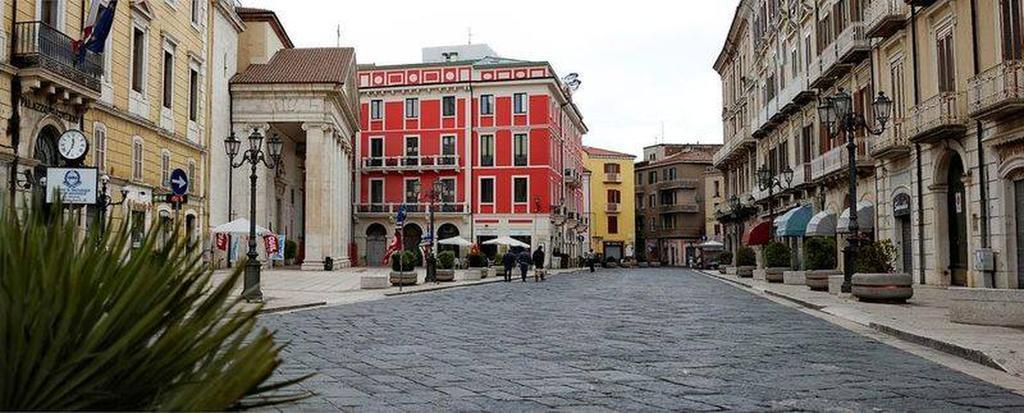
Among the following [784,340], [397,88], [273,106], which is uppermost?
[397,88]

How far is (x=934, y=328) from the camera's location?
11.5 metres

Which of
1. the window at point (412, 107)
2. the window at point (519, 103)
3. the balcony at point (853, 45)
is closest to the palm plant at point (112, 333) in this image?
the balcony at point (853, 45)

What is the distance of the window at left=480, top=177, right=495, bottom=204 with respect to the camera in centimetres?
6069

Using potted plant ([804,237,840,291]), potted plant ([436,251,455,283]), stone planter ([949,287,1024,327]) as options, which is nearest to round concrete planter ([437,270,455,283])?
potted plant ([436,251,455,283])

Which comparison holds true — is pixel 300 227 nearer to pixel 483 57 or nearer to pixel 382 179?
pixel 382 179

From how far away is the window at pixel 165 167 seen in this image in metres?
32.1

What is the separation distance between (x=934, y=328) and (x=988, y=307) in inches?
38.7

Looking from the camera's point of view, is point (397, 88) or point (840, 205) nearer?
point (840, 205)

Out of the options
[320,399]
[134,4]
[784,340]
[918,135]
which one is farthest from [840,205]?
[320,399]

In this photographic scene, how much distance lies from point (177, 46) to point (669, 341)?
28.3 m

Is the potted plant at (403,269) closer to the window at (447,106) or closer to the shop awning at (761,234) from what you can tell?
the shop awning at (761,234)

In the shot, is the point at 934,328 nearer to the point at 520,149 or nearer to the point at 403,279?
the point at 403,279

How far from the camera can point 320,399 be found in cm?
655

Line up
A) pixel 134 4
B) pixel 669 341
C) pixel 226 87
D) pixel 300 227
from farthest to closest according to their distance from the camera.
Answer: pixel 300 227
pixel 226 87
pixel 134 4
pixel 669 341
